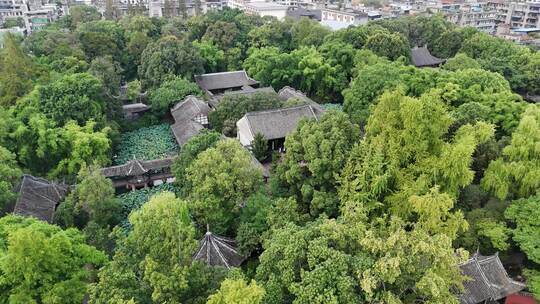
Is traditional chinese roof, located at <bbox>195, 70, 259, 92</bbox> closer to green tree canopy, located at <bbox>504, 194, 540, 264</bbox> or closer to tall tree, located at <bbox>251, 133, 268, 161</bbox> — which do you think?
tall tree, located at <bbox>251, 133, 268, 161</bbox>

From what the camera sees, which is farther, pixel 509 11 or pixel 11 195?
pixel 509 11

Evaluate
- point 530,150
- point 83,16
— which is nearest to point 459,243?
point 530,150

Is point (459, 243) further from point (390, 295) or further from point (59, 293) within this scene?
point (59, 293)

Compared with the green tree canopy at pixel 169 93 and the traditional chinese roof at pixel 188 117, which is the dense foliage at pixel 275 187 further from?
the traditional chinese roof at pixel 188 117

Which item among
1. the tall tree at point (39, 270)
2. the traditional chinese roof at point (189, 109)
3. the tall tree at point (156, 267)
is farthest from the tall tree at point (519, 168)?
the traditional chinese roof at point (189, 109)

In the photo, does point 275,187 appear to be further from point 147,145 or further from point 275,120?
point 147,145

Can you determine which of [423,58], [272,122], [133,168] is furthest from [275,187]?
[423,58]
